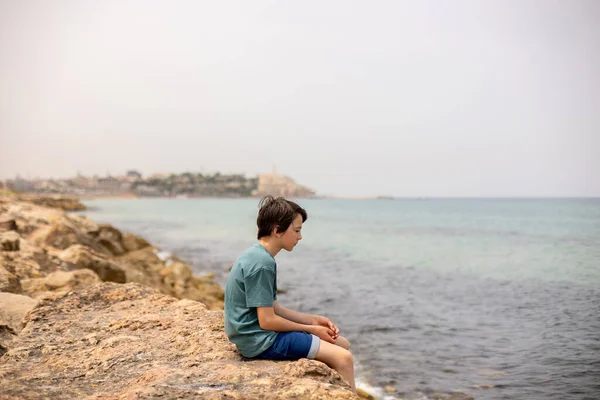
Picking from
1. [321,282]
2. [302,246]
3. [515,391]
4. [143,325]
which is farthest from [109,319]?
[302,246]

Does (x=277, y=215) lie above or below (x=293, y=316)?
above

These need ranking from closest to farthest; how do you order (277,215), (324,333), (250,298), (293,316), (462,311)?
(250,298), (277,215), (324,333), (293,316), (462,311)

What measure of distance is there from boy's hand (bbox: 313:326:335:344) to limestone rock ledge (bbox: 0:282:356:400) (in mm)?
350

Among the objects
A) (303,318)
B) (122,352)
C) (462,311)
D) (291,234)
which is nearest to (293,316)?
(303,318)

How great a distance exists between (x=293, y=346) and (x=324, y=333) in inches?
12.0

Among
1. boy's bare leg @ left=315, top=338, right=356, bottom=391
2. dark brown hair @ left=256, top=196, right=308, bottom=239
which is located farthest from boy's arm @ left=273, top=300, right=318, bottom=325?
dark brown hair @ left=256, top=196, right=308, bottom=239

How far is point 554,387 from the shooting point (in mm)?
7430

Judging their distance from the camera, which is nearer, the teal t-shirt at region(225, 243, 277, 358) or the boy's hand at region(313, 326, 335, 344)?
the teal t-shirt at region(225, 243, 277, 358)

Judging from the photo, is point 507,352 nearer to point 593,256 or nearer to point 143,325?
point 143,325

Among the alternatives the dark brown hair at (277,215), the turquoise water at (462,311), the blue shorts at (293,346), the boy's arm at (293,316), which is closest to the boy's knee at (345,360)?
the blue shorts at (293,346)

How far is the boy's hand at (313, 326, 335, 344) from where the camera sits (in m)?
3.66

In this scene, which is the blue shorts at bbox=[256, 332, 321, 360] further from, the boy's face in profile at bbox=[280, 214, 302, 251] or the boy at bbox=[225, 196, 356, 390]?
the boy's face in profile at bbox=[280, 214, 302, 251]

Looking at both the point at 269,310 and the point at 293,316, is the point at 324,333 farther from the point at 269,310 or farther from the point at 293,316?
the point at 269,310

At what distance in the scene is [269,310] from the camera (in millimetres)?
3404
